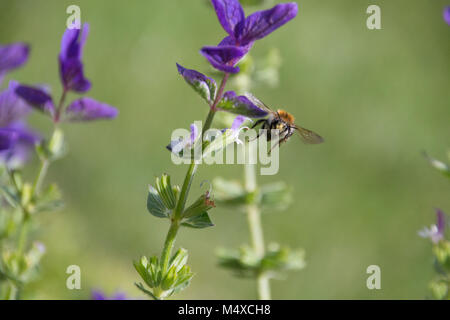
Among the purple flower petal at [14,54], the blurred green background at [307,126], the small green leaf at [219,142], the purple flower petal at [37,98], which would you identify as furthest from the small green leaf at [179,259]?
the blurred green background at [307,126]

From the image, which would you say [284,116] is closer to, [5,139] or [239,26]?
[239,26]

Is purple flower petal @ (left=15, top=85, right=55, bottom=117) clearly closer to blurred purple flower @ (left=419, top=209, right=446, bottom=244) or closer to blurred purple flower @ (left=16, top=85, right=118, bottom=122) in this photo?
blurred purple flower @ (left=16, top=85, right=118, bottom=122)

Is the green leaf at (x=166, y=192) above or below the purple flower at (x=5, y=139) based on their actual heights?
below

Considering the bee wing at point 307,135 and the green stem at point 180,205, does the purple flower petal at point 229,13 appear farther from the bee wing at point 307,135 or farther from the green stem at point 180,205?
the bee wing at point 307,135

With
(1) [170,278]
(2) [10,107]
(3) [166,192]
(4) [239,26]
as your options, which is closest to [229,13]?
(4) [239,26]

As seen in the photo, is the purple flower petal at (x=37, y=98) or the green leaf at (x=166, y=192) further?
the purple flower petal at (x=37, y=98)

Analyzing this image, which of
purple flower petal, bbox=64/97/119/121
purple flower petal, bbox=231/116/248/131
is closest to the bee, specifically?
purple flower petal, bbox=231/116/248/131
